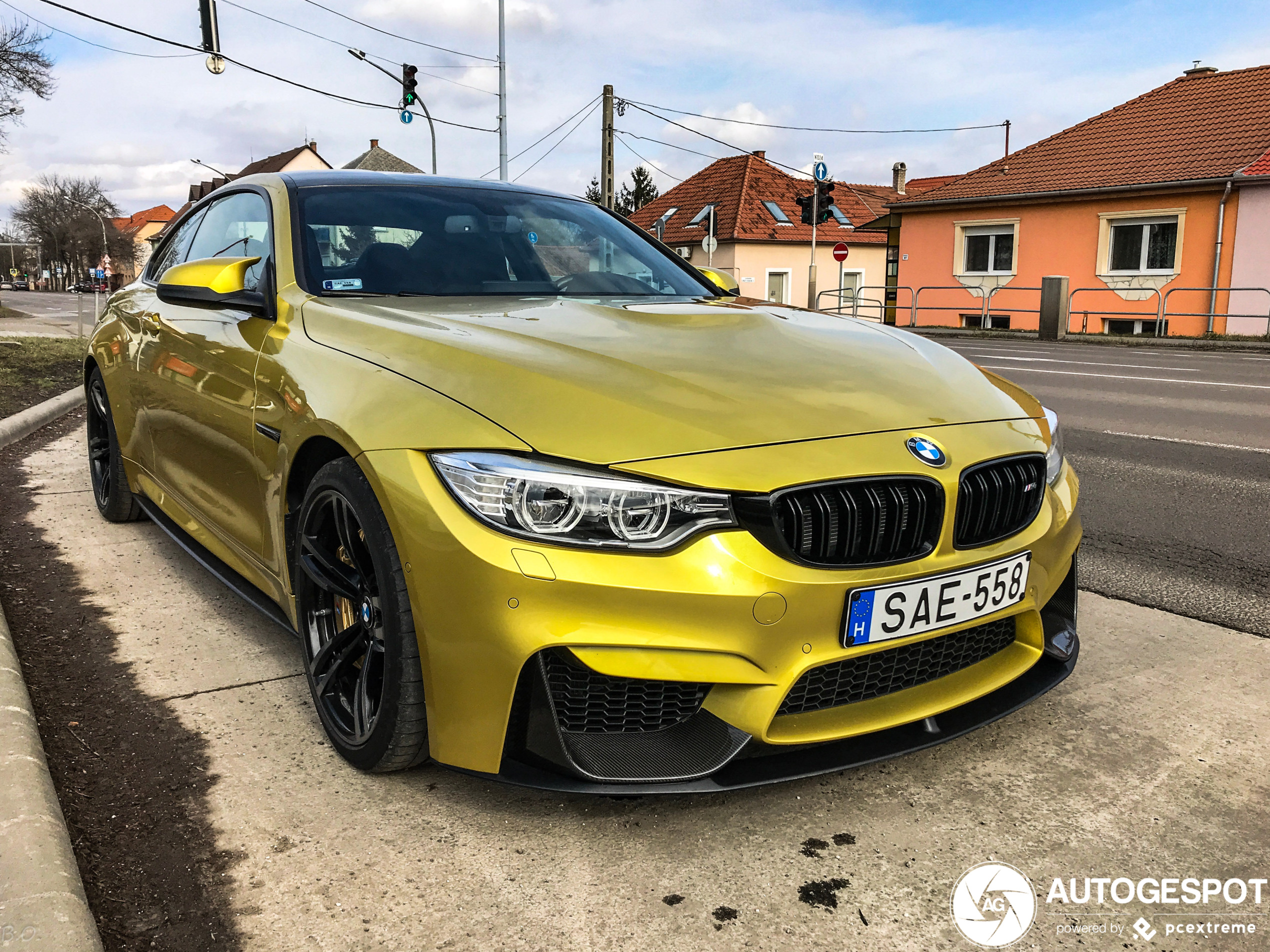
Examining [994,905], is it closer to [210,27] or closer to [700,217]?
[210,27]

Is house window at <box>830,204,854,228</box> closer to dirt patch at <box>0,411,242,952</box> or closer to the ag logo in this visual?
dirt patch at <box>0,411,242,952</box>

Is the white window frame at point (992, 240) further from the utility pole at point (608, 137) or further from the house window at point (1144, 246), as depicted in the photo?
the utility pole at point (608, 137)

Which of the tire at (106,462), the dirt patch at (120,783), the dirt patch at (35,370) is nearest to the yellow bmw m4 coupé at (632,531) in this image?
the dirt patch at (120,783)

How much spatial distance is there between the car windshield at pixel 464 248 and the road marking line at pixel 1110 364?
11.3 metres

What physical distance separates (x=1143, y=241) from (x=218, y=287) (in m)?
25.6

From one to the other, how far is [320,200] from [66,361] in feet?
37.3

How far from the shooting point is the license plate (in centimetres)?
204

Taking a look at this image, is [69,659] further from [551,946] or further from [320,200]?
[551,946]

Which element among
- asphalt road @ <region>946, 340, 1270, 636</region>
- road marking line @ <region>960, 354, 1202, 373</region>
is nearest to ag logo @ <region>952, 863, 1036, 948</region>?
asphalt road @ <region>946, 340, 1270, 636</region>

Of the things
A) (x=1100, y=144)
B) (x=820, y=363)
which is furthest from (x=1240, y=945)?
(x=1100, y=144)

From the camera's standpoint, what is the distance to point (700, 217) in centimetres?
4294

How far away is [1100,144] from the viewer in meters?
26.4

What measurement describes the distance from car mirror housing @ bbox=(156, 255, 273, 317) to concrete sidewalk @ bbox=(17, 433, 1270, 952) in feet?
3.52

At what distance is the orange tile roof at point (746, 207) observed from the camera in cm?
4194
